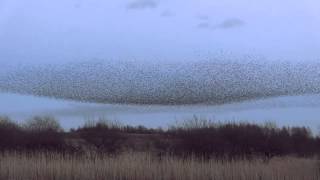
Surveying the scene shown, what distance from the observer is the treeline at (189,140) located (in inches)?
1439

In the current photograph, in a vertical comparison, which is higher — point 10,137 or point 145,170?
point 10,137

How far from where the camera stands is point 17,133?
38125 millimetres

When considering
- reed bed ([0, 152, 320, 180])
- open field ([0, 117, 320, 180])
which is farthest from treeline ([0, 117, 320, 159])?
reed bed ([0, 152, 320, 180])

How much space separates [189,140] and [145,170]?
15.9m

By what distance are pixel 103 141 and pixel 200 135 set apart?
5.51 metres

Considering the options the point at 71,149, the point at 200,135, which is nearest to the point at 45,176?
the point at 71,149

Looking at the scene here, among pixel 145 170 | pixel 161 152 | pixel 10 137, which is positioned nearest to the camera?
pixel 145 170

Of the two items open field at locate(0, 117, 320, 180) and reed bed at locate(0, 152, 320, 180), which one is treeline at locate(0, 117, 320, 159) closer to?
open field at locate(0, 117, 320, 180)

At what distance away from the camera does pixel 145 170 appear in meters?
23.1

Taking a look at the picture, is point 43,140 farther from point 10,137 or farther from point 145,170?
point 145,170

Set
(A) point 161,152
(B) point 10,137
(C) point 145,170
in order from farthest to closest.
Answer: (B) point 10,137 < (A) point 161,152 < (C) point 145,170

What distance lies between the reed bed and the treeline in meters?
9.86

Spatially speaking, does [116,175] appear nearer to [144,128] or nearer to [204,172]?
[204,172]

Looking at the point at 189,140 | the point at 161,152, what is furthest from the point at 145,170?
the point at 189,140
